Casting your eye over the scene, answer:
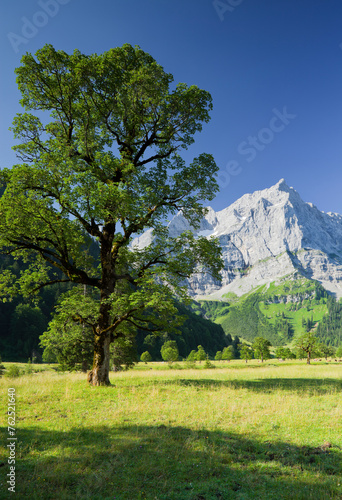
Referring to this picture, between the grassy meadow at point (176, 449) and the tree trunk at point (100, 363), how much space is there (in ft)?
11.5

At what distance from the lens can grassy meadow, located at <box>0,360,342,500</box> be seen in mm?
5066

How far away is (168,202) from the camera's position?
56.2 ft

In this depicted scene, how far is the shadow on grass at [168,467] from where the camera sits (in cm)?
496

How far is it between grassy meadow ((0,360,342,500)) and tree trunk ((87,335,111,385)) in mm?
3509

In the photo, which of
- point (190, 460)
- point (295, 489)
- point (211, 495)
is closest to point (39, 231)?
point (190, 460)

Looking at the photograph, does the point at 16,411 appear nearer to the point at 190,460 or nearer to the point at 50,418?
the point at 50,418

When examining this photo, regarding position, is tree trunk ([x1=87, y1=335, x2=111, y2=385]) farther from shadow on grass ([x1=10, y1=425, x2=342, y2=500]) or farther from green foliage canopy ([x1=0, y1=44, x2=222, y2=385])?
shadow on grass ([x1=10, y1=425, x2=342, y2=500])

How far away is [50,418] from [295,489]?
8.17 metres

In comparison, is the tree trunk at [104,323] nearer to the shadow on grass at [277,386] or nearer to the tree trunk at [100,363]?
the tree trunk at [100,363]

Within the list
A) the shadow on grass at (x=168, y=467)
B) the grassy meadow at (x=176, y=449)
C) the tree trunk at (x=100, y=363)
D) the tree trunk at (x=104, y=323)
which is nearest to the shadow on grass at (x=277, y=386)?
the grassy meadow at (x=176, y=449)

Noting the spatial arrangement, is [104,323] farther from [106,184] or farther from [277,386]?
[277,386]

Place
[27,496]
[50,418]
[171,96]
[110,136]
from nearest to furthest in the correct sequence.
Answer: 1. [27,496]
2. [50,418]
3. [171,96]
4. [110,136]

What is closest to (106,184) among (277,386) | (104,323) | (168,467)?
(104,323)

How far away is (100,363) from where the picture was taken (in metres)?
15.6
